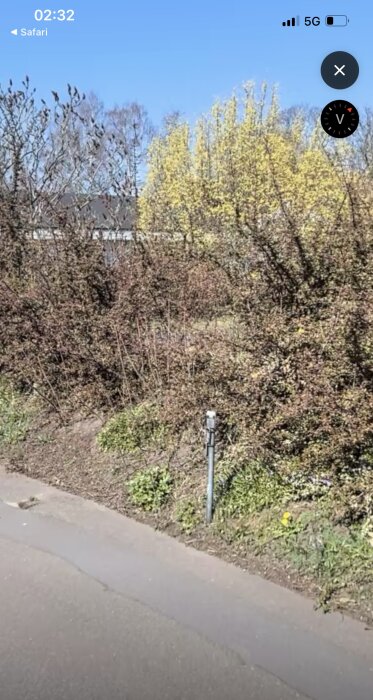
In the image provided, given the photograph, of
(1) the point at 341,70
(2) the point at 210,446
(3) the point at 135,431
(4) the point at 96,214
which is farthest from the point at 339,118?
(2) the point at 210,446

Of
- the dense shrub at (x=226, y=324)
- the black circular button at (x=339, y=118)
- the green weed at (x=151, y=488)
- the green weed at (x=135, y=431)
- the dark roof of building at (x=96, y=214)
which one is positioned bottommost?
the green weed at (x=151, y=488)

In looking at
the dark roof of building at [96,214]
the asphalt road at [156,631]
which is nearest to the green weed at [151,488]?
the asphalt road at [156,631]

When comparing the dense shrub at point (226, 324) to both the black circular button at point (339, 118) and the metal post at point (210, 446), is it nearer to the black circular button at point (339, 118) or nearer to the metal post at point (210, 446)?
the metal post at point (210, 446)

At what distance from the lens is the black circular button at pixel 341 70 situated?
5.96m

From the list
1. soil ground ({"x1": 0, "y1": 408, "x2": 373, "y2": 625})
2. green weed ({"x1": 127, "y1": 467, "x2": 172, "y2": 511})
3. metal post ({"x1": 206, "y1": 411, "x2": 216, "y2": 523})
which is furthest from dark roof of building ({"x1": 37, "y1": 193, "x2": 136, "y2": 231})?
metal post ({"x1": 206, "y1": 411, "x2": 216, "y2": 523})

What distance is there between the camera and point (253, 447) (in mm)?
4062

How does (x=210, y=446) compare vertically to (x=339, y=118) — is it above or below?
below

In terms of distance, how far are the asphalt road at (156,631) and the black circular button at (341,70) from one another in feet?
15.6

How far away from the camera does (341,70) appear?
613 cm

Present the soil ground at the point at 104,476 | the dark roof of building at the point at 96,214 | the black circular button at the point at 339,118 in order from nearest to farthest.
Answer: the soil ground at the point at 104,476 < the black circular button at the point at 339,118 < the dark roof of building at the point at 96,214

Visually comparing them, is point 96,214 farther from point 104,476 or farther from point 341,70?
point 104,476

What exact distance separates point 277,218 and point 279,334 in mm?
1428

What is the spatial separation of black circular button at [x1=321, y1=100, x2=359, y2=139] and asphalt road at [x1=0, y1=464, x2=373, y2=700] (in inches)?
188

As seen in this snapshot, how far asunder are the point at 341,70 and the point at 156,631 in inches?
220
